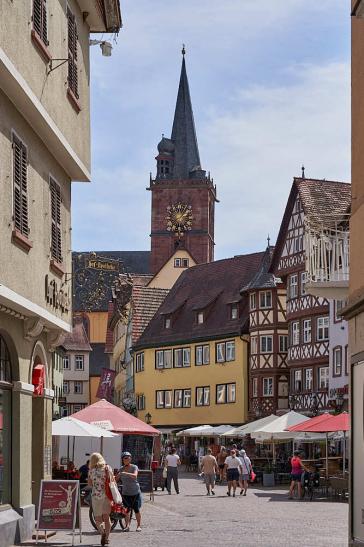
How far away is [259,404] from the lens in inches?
2653

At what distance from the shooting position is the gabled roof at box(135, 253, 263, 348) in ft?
246

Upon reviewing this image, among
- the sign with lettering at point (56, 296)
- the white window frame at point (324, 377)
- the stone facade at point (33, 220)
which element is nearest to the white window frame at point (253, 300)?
the white window frame at point (324, 377)

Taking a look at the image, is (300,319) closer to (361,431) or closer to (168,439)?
(168,439)

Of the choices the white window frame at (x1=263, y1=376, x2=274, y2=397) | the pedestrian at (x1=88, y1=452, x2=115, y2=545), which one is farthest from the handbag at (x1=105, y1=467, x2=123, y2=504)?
the white window frame at (x1=263, y1=376, x2=274, y2=397)

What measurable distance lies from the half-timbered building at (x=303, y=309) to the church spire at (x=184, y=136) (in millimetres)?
74044

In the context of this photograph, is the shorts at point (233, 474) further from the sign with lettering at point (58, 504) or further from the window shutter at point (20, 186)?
the window shutter at point (20, 186)

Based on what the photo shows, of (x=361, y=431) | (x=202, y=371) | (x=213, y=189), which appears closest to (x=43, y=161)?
(x=361, y=431)

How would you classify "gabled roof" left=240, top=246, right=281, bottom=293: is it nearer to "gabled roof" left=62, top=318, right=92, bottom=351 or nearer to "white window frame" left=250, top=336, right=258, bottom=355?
"white window frame" left=250, top=336, right=258, bottom=355

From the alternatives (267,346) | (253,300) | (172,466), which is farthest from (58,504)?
(253,300)

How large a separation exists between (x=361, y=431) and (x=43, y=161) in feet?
27.7

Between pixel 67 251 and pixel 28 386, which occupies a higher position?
pixel 67 251

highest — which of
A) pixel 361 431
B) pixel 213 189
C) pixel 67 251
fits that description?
pixel 213 189

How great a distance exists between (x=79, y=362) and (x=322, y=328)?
201ft

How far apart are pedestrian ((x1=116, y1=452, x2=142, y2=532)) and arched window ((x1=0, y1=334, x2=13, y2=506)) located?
163 inches
